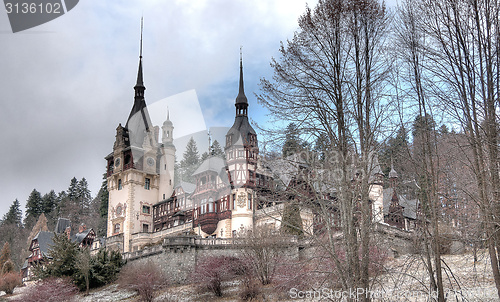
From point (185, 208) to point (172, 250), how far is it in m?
12.6

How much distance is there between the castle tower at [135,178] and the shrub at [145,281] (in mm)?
15704

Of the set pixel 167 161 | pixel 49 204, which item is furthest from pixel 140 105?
pixel 49 204

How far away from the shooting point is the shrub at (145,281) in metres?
32.8

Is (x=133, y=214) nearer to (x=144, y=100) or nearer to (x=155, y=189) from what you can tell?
(x=155, y=189)

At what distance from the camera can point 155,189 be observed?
2286 inches

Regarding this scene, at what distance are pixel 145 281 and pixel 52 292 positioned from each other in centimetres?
792

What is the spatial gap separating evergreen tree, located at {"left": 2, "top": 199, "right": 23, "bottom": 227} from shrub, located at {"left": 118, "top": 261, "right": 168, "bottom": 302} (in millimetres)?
69419

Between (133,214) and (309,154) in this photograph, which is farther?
(133,214)

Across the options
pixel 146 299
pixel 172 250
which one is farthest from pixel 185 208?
pixel 146 299

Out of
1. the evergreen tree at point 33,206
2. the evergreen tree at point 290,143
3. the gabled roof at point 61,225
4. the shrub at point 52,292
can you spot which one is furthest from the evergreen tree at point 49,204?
the evergreen tree at point 290,143

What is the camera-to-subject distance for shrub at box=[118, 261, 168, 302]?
108ft

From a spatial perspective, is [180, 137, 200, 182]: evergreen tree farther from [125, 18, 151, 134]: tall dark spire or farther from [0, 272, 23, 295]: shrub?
[0, 272, 23, 295]: shrub

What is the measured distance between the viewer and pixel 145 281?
109 ft

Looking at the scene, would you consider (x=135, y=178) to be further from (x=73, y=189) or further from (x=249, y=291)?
(x=73, y=189)
